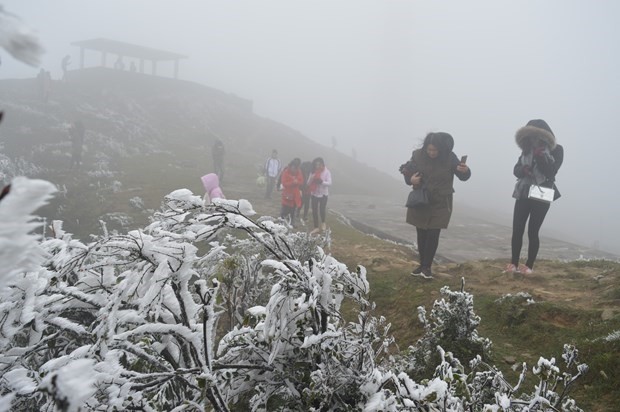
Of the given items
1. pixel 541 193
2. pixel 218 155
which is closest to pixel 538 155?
pixel 541 193

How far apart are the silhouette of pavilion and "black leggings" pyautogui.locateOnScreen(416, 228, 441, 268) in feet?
208

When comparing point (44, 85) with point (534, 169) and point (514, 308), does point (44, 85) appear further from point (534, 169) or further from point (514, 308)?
point (514, 308)

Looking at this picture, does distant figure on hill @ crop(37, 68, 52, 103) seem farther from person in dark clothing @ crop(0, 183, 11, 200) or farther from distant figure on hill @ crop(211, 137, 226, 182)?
person in dark clothing @ crop(0, 183, 11, 200)

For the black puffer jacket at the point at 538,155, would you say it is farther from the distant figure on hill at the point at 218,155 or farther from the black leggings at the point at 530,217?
the distant figure on hill at the point at 218,155

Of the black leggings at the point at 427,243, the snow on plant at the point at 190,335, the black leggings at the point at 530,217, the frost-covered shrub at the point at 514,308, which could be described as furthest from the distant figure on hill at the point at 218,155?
the snow on plant at the point at 190,335

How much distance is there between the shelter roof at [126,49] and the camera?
59.2 meters

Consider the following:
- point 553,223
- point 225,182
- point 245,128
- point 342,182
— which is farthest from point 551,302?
point 553,223

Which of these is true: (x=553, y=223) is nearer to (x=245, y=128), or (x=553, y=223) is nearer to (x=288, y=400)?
(x=245, y=128)

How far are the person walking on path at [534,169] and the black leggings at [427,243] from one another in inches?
41.9

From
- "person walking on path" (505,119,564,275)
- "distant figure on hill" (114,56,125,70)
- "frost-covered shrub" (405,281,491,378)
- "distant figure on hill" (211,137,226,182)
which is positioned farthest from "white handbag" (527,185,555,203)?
"distant figure on hill" (114,56,125,70)

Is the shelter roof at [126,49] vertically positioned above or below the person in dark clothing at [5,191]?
above

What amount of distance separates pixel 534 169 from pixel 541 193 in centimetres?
36

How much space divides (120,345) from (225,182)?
83.1 ft

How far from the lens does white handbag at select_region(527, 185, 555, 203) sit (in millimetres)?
5758
